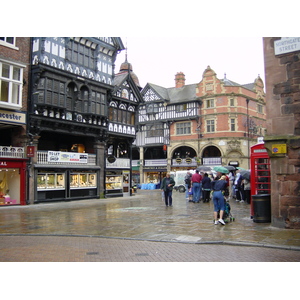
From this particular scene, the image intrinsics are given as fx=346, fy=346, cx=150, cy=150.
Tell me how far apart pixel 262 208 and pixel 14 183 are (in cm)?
1521

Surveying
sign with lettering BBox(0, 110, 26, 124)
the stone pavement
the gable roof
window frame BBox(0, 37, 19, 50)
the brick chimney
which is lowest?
the stone pavement

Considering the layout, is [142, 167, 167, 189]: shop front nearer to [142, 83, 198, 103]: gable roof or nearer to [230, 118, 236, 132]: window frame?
[142, 83, 198, 103]: gable roof

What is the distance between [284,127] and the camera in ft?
34.1

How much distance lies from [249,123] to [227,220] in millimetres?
36379

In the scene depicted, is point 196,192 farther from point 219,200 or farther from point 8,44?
point 8,44

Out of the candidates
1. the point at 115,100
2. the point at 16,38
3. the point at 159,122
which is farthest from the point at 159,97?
the point at 16,38

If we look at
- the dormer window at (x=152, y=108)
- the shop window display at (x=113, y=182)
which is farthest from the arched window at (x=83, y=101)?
the dormer window at (x=152, y=108)

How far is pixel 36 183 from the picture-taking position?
21.3 meters

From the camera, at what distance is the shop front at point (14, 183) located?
2038 centimetres

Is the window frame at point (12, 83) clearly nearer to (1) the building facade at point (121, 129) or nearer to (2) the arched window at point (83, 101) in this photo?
(2) the arched window at point (83, 101)

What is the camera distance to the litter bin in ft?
37.2

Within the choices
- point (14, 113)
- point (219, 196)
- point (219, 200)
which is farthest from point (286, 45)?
point (14, 113)

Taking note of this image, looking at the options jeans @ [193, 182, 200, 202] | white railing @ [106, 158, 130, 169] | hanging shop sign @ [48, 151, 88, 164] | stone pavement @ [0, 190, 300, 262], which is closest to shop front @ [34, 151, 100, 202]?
hanging shop sign @ [48, 151, 88, 164]

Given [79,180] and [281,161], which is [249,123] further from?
[281,161]
